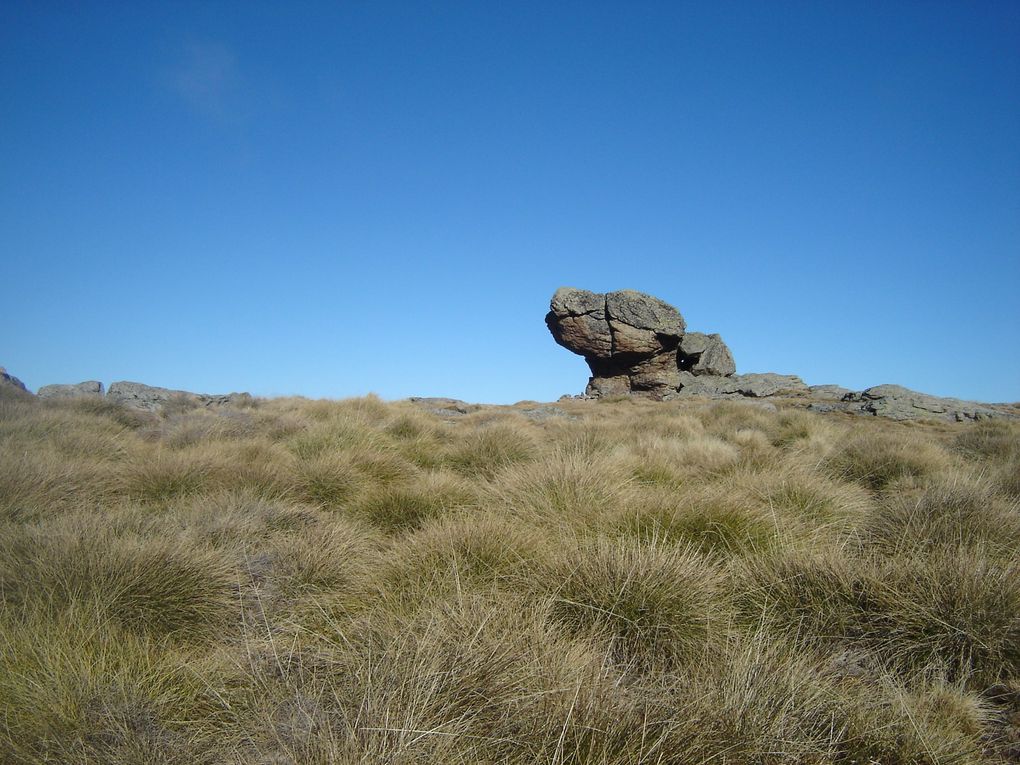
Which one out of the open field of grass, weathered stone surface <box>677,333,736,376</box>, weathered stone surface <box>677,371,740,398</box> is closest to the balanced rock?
weathered stone surface <box>677,371,740,398</box>

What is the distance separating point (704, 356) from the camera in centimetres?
4041

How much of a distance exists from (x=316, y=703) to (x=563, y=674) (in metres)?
0.75

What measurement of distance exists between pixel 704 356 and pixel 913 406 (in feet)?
61.2

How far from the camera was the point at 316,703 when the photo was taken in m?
1.70

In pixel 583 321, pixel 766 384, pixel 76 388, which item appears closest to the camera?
pixel 76 388

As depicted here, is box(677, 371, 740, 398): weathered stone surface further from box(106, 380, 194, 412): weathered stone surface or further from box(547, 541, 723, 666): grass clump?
box(547, 541, 723, 666): grass clump

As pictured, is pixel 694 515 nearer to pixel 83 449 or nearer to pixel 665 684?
pixel 665 684

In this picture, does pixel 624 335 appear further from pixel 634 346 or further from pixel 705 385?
pixel 705 385

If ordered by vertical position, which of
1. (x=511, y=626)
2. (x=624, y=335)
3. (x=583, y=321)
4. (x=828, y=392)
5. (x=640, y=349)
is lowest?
(x=511, y=626)

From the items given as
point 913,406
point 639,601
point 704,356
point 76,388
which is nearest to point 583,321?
point 704,356

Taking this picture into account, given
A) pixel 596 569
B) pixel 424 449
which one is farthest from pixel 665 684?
pixel 424 449

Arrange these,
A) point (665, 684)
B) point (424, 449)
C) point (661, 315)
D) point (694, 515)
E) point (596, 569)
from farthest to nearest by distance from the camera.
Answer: point (661, 315) < point (424, 449) < point (694, 515) < point (596, 569) < point (665, 684)

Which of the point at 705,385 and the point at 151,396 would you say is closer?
the point at 151,396

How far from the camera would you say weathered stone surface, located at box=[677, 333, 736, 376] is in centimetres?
4003
